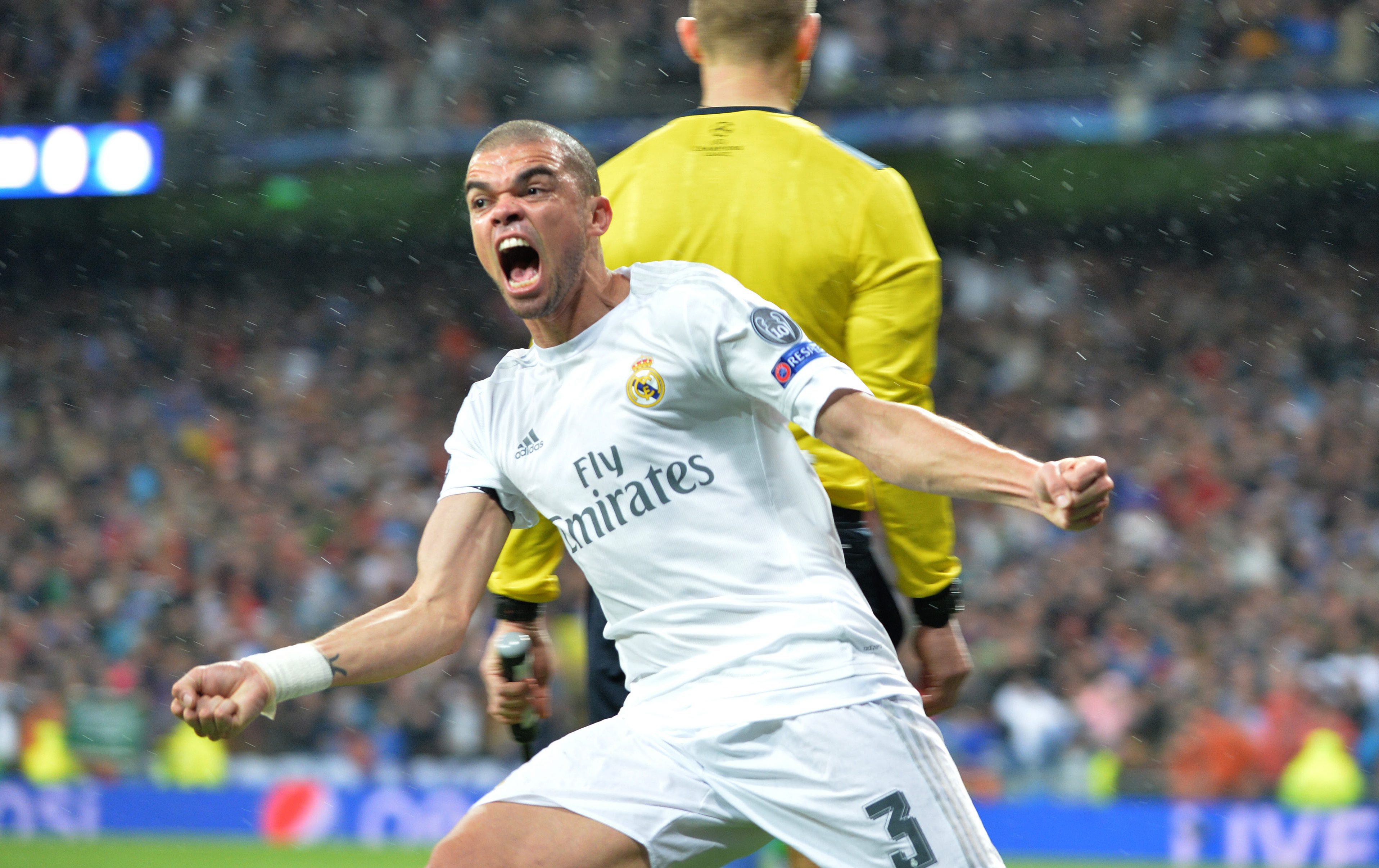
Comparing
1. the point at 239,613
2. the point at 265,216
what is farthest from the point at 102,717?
the point at 265,216

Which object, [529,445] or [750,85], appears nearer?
[529,445]

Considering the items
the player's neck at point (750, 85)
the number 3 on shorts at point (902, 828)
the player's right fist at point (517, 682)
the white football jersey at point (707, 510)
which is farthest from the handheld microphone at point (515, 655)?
the player's neck at point (750, 85)

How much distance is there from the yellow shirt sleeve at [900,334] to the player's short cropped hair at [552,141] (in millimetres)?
591

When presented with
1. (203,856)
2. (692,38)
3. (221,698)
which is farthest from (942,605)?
(203,856)

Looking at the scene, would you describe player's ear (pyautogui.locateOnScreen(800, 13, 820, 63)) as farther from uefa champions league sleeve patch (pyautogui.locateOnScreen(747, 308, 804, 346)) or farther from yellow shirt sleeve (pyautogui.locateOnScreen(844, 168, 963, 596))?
uefa champions league sleeve patch (pyautogui.locateOnScreen(747, 308, 804, 346))

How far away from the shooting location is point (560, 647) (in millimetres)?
11664

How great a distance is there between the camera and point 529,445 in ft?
9.13

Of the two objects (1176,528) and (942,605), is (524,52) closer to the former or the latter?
(1176,528)

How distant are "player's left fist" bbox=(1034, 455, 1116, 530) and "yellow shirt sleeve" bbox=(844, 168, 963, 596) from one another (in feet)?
3.01

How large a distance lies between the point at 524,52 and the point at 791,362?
601 inches

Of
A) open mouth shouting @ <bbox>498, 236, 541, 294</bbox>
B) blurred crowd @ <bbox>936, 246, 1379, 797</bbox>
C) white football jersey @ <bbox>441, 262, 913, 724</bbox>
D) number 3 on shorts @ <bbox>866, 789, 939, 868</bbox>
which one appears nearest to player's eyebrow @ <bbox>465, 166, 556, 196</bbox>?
open mouth shouting @ <bbox>498, 236, 541, 294</bbox>

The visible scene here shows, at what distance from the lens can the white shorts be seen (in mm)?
2498

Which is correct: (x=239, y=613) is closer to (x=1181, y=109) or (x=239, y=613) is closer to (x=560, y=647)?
(x=560, y=647)

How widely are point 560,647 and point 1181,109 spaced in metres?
8.20
